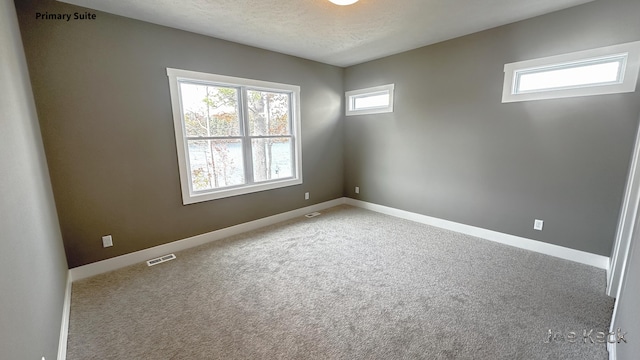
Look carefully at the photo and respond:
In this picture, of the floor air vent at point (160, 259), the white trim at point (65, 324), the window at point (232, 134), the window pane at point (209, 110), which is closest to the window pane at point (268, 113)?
the window at point (232, 134)

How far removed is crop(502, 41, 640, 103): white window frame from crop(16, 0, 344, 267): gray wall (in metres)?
3.26

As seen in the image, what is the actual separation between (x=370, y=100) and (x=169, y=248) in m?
3.81

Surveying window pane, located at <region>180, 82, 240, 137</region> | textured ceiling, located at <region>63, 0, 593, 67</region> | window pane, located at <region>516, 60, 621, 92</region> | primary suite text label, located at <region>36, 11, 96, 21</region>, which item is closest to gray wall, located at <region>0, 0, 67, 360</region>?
primary suite text label, located at <region>36, 11, 96, 21</region>

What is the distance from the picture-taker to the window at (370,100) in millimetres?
4178

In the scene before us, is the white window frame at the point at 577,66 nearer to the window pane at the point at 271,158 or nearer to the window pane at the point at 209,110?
the window pane at the point at 271,158

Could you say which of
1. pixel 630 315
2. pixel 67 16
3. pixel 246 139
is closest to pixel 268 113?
pixel 246 139

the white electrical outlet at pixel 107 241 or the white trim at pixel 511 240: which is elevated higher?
the white electrical outlet at pixel 107 241

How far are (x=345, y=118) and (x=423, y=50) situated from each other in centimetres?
172

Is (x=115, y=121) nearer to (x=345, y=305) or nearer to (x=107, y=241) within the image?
(x=107, y=241)

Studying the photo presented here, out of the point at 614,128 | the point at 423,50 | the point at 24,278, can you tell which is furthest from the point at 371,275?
the point at 423,50

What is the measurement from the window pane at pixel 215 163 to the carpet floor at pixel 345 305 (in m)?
0.89

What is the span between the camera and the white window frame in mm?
2305

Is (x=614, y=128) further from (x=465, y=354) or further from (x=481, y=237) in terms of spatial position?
(x=465, y=354)

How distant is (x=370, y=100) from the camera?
14.8 feet
